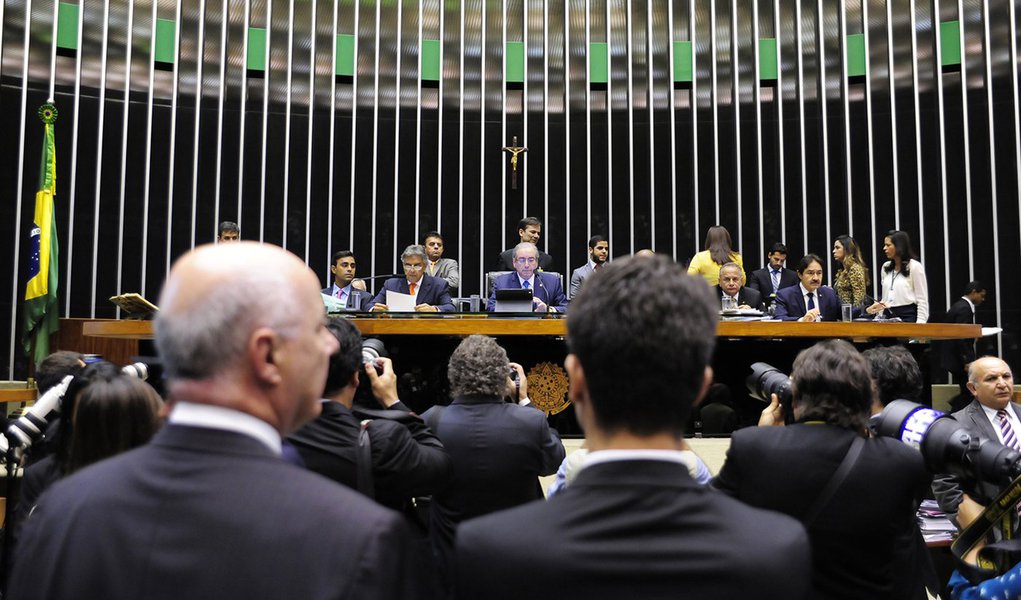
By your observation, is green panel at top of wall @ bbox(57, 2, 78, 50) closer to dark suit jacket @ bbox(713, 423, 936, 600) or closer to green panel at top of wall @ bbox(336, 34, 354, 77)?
green panel at top of wall @ bbox(336, 34, 354, 77)

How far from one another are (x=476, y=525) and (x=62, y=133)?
862 cm

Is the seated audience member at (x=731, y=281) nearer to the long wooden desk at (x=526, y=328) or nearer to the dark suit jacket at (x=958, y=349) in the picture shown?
the long wooden desk at (x=526, y=328)

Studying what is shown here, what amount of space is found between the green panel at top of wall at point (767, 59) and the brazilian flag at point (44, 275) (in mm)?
6496

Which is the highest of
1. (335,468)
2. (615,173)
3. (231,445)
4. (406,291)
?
(615,173)

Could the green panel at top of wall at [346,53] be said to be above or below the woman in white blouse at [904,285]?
above

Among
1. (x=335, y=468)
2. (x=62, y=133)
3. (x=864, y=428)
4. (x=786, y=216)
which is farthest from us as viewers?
(x=786, y=216)

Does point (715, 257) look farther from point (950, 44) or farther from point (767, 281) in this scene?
point (950, 44)

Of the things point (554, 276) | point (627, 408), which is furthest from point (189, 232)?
point (627, 408)

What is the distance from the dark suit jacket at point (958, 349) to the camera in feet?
23.3

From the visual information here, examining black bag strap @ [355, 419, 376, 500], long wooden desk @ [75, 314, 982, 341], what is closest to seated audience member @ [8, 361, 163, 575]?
black bag strap @ [355, 419, 376, 500]

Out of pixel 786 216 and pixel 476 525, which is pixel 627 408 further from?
pixel 786 216

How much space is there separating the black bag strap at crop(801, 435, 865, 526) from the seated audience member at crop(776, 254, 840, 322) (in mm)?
4244

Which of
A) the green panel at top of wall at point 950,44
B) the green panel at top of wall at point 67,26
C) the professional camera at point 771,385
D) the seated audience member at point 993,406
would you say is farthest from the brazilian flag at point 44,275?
the green panel at top of wall at point 950,44

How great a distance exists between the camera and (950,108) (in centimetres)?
876
